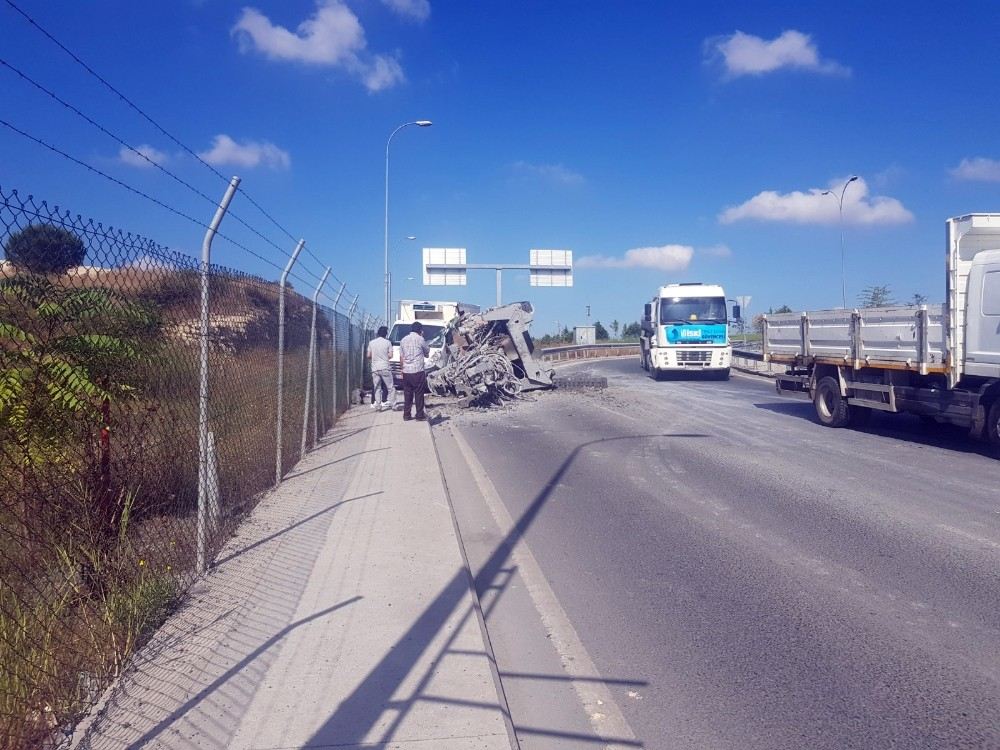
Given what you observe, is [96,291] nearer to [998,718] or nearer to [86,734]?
[86,734]

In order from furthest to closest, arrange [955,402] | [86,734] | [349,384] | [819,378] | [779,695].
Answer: [349,384] < [819,378] < [955,402] < [779,695] < [86,734]

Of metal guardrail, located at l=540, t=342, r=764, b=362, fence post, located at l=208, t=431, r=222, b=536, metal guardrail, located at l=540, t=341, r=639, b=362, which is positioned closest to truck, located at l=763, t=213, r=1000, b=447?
fence post, located at l=208, t=431, r=222, b=536

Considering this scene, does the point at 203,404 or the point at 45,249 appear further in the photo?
the point at 203,404

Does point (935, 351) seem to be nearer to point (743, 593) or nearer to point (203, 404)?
point (743, 593)

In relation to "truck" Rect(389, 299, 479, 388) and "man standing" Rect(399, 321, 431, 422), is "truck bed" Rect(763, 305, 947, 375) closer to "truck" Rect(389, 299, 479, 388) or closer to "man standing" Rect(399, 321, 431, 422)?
"man standing" Rect(399, 321, 431, 422)

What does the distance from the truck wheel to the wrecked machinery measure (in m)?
11.0

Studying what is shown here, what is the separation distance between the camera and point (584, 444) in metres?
→ 13.4

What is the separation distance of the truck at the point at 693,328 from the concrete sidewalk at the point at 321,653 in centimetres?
2110

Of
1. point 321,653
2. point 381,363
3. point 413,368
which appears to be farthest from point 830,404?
point 321,653

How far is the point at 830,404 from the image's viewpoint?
1509 centimetres

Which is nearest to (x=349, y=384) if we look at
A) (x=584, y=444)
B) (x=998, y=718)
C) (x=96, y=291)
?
(x=584, y=444)

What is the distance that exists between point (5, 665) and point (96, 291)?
1962mm

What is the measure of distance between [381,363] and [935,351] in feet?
34.0

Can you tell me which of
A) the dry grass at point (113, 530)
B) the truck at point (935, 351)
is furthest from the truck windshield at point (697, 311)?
the dry grass at point (113, 530)
